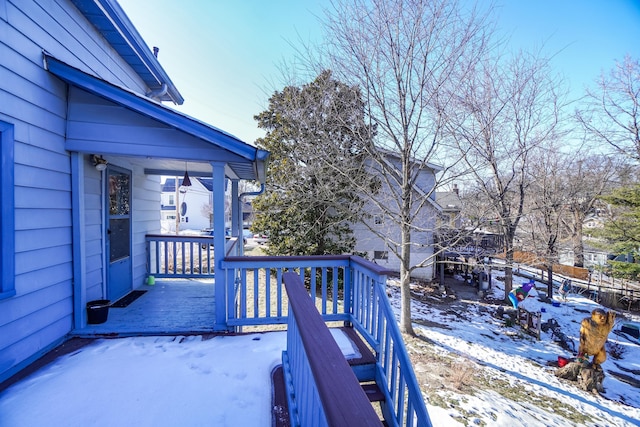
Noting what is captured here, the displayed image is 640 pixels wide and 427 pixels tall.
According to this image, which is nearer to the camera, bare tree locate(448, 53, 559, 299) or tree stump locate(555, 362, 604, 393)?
tree stump locate(555, 362, 604, 393)

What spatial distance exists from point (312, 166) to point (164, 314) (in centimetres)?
610

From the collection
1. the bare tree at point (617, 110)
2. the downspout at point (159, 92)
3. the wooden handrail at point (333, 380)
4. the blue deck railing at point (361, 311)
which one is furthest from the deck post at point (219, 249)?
the bare tree at point (617, 110)

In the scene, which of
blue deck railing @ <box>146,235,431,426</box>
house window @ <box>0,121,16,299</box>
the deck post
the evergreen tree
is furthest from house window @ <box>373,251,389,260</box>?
house window @ <box>0,121,16,299</box>

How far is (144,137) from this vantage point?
325 centimetres

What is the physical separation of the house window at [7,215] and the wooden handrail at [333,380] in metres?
2.63

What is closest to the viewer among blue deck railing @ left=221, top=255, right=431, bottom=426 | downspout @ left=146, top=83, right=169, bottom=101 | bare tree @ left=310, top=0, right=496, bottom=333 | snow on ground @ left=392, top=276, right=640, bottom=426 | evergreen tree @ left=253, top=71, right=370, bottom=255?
blue deck railing @ left=221, top=255, right=431, bottom=426

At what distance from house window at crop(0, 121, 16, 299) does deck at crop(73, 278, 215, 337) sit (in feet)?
3.76

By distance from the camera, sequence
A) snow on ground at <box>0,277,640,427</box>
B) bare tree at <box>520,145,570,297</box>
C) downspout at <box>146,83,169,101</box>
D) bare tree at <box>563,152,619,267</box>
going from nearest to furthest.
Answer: snow on ground at <box>0,277,640,427</box>, downspout at <box>146,83,169,101</box>, bare tree at <box>520,145,570,297</box>, bare tree at <box>563,152,619,267</box>

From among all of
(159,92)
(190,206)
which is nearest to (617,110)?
(159,92)

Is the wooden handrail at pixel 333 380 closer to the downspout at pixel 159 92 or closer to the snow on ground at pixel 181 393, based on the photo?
the snow on ground at pixel 181 393

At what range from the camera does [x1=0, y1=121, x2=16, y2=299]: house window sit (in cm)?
235

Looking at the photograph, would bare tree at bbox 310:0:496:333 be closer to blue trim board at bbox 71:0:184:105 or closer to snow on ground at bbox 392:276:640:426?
snow on ground at bbox 392:276:640:426

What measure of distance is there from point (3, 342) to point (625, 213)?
19.3 meters

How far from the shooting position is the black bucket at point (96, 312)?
11.0ft
